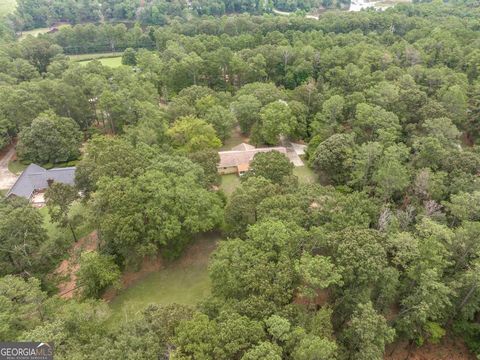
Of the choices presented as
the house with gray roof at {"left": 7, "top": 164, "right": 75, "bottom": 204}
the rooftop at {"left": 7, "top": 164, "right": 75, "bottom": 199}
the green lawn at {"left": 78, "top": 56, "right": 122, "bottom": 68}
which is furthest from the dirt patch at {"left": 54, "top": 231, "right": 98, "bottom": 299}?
the green lawn at {"left": 78, "top": 56, "right": 122, "bottom": 68}

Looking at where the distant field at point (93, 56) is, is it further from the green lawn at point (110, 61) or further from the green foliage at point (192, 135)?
the green foliage at point (192, 135)

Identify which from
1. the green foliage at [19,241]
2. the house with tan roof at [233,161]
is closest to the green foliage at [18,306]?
the green foliage at [19,241]

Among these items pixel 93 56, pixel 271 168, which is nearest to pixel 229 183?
pixel 271 168

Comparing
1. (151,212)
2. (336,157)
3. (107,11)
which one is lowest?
(107,11)

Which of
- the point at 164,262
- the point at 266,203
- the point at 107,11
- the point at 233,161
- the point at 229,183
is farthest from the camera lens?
the point at 107,11

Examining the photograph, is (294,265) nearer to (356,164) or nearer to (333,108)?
(356,164)

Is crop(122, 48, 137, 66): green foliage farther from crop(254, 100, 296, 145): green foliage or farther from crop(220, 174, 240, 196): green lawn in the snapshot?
crop(220, 174, 240, 196): green lawn

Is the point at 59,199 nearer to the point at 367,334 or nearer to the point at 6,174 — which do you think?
the point at 6,174

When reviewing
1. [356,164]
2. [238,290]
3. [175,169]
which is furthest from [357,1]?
[238,290]
